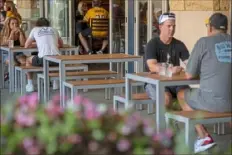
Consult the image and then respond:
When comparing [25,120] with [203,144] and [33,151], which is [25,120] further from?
[203,144]

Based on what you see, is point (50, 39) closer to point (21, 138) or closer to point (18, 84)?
point (18, 84)

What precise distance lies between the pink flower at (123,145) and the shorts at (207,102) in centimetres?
282

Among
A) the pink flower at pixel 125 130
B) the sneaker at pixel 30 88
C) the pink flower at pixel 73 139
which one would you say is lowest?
the sneaker at pixel 30 88

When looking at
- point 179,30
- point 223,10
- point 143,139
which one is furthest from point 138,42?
point 143,139

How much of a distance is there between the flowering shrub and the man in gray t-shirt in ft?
8.69

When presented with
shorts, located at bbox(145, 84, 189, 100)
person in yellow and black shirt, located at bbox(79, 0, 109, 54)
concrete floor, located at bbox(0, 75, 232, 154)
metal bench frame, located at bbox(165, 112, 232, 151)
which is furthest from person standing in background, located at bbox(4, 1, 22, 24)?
metal bench frame, located at bbox(165, 112, 232, 151)

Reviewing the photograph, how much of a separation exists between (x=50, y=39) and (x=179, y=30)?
78.4 inches

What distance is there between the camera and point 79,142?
2.21 meters

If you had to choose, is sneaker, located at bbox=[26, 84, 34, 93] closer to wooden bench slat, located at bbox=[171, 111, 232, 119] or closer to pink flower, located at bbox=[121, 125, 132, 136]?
wooden bench slat, located at bbox=[171, 111, 232, 119]

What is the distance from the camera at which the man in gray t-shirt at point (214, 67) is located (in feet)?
16.1

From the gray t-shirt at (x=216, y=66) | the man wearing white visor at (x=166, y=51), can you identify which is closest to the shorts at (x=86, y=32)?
the man wearing white visor at (x=166, y=51)

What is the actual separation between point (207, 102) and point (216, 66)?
0.33 m

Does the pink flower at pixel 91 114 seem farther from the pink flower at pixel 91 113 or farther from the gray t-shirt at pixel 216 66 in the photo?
the gray t-shirt at pixel 216 66

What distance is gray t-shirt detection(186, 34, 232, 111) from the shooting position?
4.91 meters
